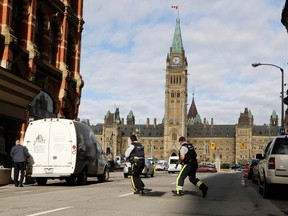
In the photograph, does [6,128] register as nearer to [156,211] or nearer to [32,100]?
[32,100]

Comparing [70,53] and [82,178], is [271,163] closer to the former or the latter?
[82,178]

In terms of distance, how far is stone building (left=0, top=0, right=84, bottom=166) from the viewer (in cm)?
2392

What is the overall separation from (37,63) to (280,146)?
17067mm

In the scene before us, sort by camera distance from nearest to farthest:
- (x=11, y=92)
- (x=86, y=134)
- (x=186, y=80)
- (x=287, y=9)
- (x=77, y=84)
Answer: (x=86, y=134), (x=11, y=92), (x=77, y=84), (x=287, y=9), (x=186, y=80)

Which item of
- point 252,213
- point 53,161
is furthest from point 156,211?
point 53,161

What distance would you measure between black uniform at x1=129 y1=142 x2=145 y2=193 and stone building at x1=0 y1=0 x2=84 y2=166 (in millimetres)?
10512

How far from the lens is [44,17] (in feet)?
96.5

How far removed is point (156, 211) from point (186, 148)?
4056 millimetres

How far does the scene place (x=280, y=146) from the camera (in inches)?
546

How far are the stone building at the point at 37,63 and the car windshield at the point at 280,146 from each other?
13673mm

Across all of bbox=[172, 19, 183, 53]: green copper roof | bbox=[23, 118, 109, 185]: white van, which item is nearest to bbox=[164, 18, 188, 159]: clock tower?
bbox=[172, 19, 183, 53]: green copper roof

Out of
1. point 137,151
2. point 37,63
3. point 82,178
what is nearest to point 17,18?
point 37,63

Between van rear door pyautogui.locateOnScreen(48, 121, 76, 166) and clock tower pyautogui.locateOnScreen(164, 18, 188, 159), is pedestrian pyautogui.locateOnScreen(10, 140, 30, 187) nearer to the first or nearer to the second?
van rear door pyautogui.locateOnScreen(48, 121, 76, 166)

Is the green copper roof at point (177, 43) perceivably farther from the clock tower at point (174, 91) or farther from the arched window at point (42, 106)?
the arched window at point (42, 106)
